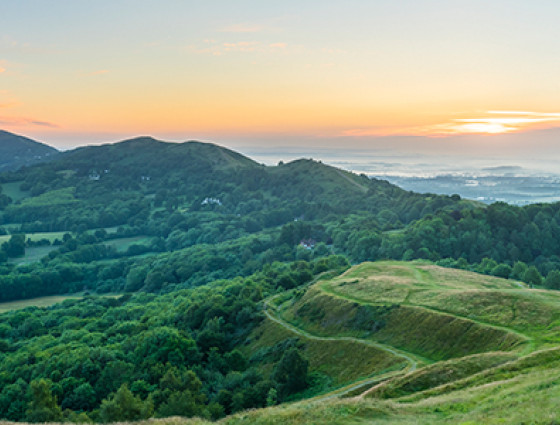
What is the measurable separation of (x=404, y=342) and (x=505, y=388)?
950 inches

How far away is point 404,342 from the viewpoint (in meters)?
52.0

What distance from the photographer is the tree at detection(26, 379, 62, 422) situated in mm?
44750

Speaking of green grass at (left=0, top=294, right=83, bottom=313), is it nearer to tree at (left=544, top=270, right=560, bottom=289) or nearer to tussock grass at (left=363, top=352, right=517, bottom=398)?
tree at (left=544, top=270, right=560, bottom=289)

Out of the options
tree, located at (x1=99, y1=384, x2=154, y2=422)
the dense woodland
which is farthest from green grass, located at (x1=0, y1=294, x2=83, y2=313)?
tree, located at (x1=99, y1=384, x2=154, y2=422)

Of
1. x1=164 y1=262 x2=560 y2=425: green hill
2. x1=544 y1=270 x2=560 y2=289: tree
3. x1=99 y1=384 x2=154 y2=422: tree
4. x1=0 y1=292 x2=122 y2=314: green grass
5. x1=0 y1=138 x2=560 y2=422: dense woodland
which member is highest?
x1=164 y1=262 x2=560 y2=425: green hill

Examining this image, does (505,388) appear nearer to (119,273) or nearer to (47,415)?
(47,415)

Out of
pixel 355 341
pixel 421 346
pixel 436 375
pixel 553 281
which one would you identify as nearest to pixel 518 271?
pixel 553 281

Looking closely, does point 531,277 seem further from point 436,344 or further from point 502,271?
point 436,344

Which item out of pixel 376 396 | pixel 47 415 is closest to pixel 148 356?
pixel 47 415

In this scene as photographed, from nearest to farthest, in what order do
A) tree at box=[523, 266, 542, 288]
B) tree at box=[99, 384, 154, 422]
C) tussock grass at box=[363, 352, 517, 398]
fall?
tussock grass at box=[363, 352, 517, 398]
tree at box=[99, 384, 154, 422]
tree at box=[523, 266, 542, 288]

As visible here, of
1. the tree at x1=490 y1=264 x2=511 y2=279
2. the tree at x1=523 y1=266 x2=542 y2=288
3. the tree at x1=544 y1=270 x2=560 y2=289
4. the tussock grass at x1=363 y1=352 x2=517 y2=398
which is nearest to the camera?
the tussock grass at x1=363 y1=352 x2=517 y2=398

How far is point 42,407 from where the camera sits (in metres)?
46.7

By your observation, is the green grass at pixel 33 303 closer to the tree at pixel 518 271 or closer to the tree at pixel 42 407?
the tree at pixel 42 407

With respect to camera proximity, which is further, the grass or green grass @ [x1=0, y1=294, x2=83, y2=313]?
green grass @ [x1=0, y1=294, x2=83, y2=313]
